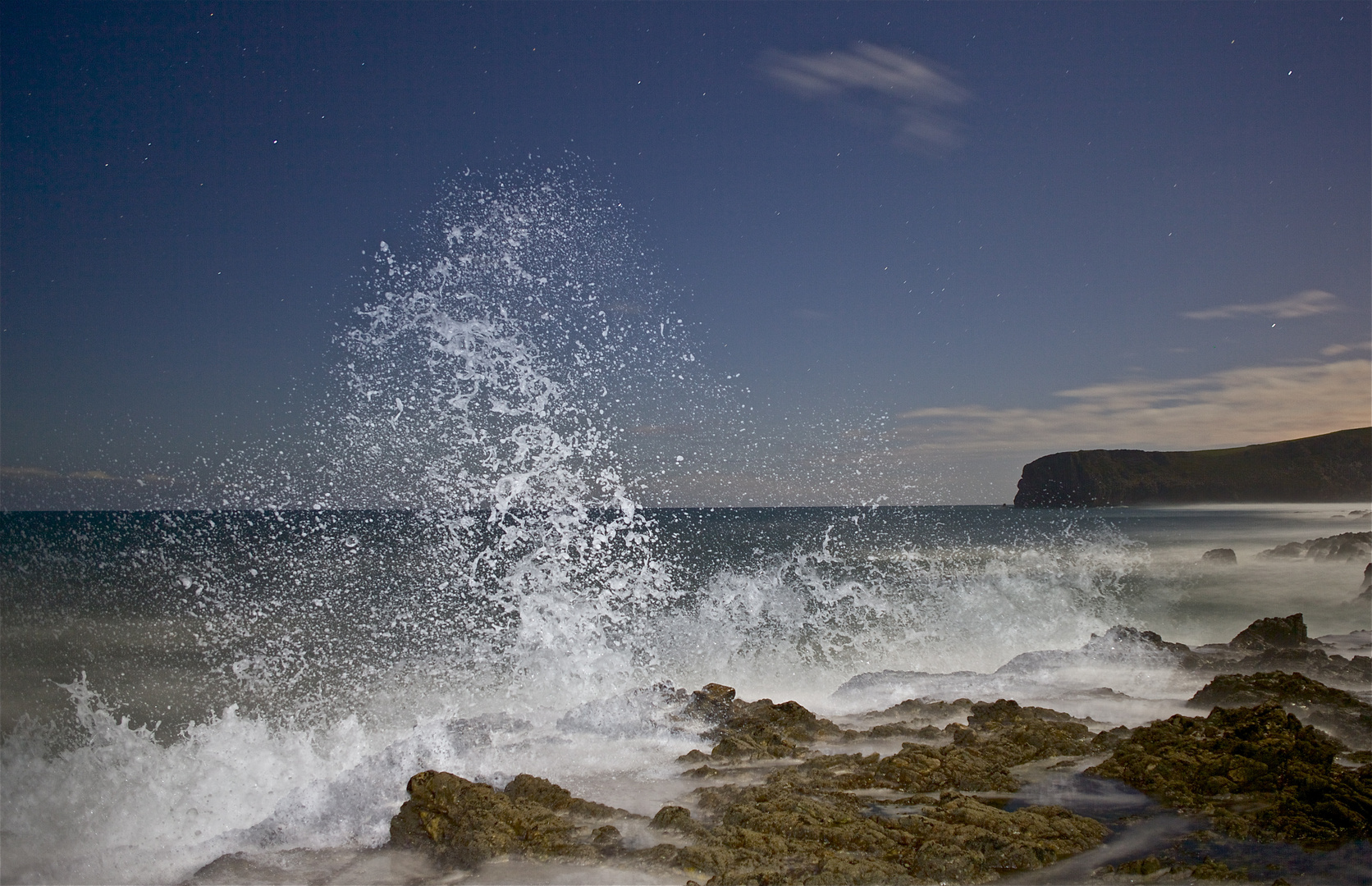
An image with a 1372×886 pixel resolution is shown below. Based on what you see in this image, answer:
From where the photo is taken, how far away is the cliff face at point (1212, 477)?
5478 centimetres

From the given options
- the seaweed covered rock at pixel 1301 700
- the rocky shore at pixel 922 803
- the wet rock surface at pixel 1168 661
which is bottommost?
the wet rock surface at pixel 1168 661

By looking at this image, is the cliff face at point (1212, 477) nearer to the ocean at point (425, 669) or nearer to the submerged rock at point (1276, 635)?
the ocean at point (425, 669)

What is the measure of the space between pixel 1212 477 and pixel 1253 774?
7555 cm

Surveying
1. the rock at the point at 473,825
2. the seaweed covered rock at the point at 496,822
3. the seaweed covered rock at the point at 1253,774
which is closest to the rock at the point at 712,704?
the seaweed covered rock at the point at 496,822

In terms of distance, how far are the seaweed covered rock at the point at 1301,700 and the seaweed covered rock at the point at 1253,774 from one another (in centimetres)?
133

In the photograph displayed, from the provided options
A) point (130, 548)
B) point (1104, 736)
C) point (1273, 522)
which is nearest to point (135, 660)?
point (1104, 736)

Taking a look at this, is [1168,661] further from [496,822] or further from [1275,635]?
[496,822]

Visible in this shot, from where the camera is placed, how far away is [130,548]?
3978 cm

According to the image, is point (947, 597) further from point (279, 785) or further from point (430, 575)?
point (430, 575)

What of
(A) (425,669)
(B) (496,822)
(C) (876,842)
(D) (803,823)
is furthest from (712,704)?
(A) (425,669)

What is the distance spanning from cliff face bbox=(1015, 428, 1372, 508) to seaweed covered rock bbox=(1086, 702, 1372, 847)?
59.4 meters

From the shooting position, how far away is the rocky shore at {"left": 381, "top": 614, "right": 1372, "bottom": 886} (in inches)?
183

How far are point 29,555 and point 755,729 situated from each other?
40.7m

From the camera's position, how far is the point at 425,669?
11.8m
